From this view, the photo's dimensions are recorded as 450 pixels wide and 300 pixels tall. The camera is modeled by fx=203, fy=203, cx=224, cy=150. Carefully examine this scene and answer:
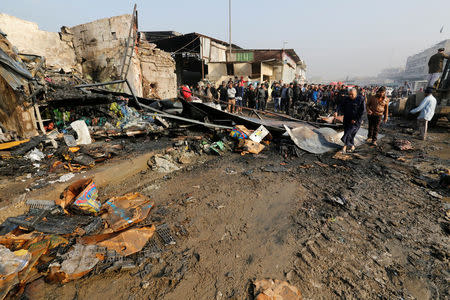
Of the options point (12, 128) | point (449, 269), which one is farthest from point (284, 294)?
point (12, 128)

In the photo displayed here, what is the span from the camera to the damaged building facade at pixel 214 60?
1755 cm

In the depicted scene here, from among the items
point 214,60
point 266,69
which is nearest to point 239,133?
point 266,69

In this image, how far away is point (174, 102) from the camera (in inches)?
294

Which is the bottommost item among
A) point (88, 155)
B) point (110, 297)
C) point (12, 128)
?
point (110, 297)

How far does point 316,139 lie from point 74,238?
559 centimetres

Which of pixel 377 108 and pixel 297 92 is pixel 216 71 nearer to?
pixel 297 92

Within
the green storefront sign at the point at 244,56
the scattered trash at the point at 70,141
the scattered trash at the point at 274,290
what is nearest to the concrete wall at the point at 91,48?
the scattered trash at the point at 70,141

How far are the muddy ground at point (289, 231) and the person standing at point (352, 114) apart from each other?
1.01m

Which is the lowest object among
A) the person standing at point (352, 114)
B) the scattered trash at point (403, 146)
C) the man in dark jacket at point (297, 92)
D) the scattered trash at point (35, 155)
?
the scattered trash at point (403, 146)

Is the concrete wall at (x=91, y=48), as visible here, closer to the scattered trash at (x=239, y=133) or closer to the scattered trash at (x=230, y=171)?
the scattered trash at (x=239, y=133)

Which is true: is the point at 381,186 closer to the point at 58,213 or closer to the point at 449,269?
the point at 449,269

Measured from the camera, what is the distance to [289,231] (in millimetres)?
2559

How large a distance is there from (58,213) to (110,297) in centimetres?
172

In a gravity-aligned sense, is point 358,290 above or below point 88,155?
below
